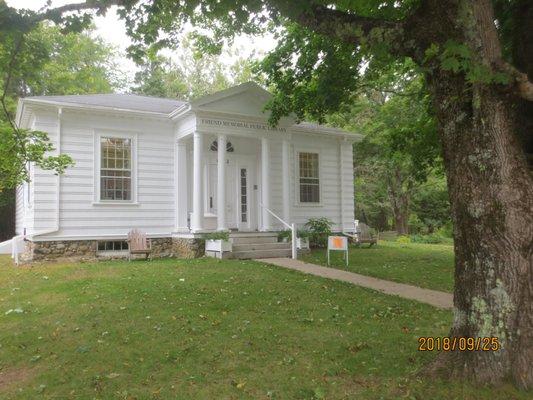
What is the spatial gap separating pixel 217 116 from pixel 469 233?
34.3 feet

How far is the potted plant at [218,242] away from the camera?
476 inches

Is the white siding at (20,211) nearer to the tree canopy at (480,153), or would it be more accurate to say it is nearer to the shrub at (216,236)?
the shrub at (216,236)

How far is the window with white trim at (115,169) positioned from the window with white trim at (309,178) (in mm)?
6130

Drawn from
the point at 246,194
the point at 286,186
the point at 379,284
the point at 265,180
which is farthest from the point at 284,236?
the point at 379,284

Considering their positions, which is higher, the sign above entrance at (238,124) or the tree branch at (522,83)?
the sign above entrance at (238,124)

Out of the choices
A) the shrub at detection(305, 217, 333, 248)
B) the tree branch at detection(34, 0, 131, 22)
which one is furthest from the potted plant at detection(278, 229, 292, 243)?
the tree branch at detection(34, 0, 131, 22)

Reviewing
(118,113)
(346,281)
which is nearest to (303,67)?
(346,281)

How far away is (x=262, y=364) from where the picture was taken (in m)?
4.62

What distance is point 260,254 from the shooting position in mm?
12594

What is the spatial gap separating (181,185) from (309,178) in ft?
16.3

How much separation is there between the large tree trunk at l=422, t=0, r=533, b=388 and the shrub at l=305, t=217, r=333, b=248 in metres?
10.9

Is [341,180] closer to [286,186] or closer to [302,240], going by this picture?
[286,186]

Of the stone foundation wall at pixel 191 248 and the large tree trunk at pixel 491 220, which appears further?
the stone foundation wall at pixel 191 248
